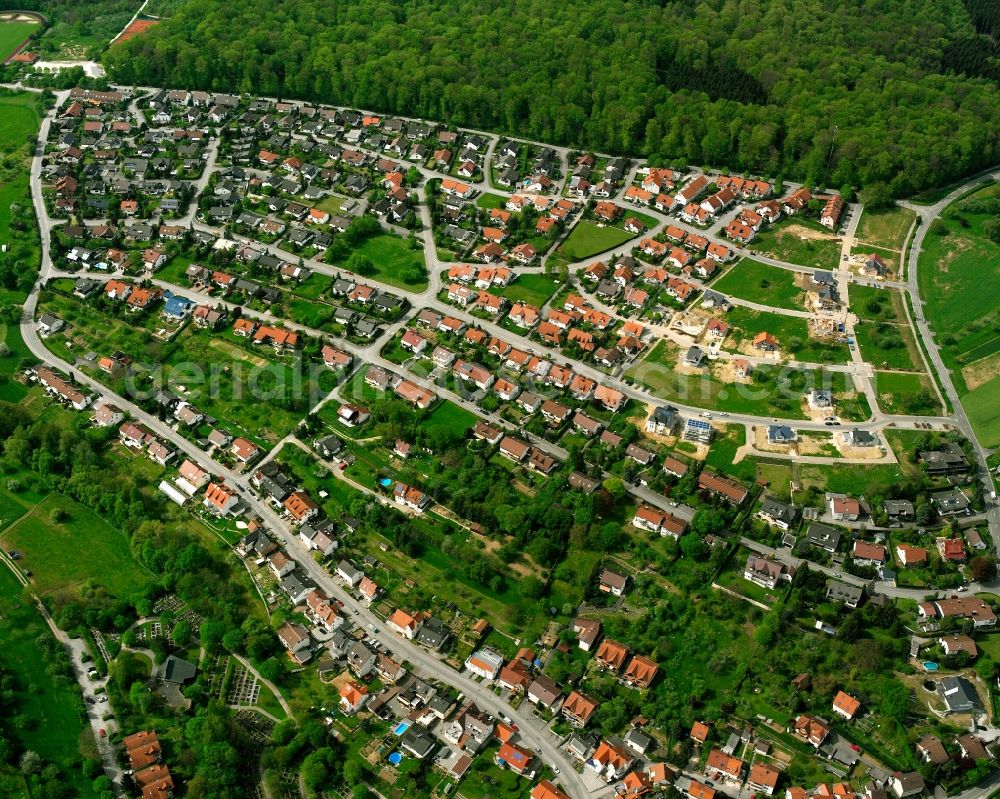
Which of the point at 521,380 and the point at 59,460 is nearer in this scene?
the point at 59,460

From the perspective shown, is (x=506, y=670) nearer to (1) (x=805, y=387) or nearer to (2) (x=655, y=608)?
(2) (x=655, y=608)

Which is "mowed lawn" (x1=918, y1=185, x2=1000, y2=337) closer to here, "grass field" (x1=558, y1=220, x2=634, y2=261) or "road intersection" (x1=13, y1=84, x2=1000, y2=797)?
"road intersection" (x1=13, y1=84, x2=1000, y2=797)

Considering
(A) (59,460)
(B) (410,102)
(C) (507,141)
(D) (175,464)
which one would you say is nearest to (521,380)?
(D) (175,464)

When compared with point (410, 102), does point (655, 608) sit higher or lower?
lower

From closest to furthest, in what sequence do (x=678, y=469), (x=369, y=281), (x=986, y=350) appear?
(x=678, y=469) → (x=986, y=350) → (x=369, y=281)

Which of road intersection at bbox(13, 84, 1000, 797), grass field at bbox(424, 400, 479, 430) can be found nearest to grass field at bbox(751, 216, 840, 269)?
road intersection at bbox(13, 84, 1000, 797)

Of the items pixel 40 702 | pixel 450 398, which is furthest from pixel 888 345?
pixel 40 702

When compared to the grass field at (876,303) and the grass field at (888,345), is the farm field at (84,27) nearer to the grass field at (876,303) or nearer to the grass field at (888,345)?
the grass field at (876,303)

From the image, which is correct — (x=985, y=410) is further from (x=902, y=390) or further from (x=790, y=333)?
(x=790, y=333)
